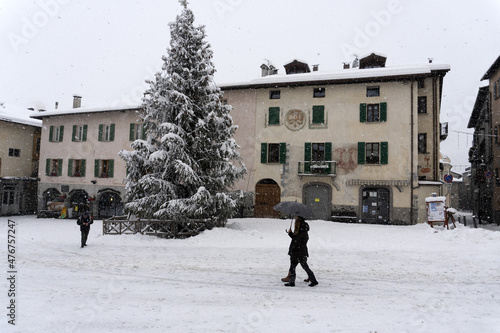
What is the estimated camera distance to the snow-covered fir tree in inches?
590

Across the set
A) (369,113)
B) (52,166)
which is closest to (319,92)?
(369,113)

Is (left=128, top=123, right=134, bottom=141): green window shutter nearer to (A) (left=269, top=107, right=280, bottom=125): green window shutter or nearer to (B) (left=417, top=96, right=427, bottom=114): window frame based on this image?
(A) (left=269, top=107, right=280, bottom=125): green window shutter

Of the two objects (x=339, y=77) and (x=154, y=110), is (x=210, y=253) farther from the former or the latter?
(x=339, y=77)

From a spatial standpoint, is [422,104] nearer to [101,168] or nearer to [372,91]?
[372,91]

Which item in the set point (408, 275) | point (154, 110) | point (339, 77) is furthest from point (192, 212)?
point (339, 77)

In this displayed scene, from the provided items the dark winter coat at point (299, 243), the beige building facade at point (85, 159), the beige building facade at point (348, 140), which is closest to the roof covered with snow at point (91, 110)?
the beige building facade at point (85, 159)

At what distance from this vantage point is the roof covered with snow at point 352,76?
842 inches

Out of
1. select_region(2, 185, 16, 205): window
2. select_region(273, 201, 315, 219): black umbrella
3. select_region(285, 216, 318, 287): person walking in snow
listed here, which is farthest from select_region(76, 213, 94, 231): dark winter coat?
select_region(2, 185, 16, 205): window

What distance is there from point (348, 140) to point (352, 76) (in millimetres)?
4291

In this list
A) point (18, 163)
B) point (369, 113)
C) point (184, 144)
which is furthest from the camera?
point (18, 163)

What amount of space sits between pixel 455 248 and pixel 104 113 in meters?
26.9

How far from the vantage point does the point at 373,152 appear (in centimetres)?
2234

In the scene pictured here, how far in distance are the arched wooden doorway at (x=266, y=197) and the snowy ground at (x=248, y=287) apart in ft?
33.8

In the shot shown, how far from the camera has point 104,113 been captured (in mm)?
28516
